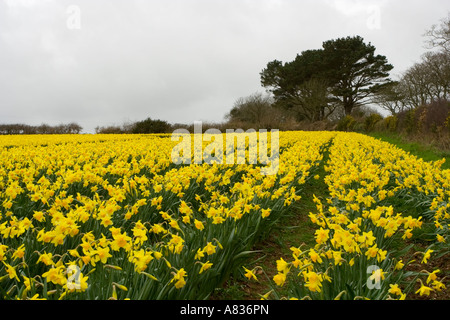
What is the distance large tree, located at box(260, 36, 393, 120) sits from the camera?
36.8 meters

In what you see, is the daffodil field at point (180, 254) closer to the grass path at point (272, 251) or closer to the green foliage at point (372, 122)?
the grass path at point (272, 251)

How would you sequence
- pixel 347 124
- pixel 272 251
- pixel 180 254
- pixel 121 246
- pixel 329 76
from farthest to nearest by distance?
1. pixel 329 76
2. pixel 347 124
3. pixel 272 251
4. pixel 180 254
5. pixel 121 246

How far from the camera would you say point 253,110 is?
4025 centimetres

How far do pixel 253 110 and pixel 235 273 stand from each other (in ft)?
125

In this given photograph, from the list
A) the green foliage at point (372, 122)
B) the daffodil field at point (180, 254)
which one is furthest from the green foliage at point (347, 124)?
the daffodil field at point (180, 254)

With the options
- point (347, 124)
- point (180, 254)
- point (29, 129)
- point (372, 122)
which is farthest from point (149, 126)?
point (180, 254)

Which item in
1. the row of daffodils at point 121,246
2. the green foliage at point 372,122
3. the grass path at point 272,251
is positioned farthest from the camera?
the green foliage at point 372,122

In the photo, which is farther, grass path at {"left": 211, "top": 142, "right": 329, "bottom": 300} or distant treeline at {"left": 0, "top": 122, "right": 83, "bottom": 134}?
distant treeline at {"left": 0, "top": 122, "right": 83, "bottom": 134}

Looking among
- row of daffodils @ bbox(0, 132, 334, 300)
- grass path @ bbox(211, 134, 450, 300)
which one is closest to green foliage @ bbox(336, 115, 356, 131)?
grass path @ bbox(211, 134, 450, 300)

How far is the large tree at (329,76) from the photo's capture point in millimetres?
36781

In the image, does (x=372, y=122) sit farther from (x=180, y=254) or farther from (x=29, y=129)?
(x=29, y=129)

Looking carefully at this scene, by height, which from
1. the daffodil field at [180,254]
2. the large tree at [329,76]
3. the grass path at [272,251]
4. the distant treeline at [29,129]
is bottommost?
the grass path at [272,251]

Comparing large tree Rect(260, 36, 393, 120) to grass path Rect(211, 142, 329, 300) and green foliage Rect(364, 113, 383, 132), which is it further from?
grass path Rect(211, 142, 329, 300)

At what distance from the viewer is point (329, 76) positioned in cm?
3822
